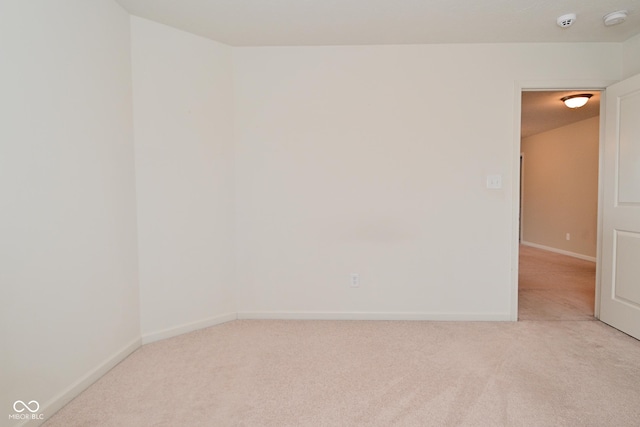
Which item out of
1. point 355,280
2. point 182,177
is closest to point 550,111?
point 355,280

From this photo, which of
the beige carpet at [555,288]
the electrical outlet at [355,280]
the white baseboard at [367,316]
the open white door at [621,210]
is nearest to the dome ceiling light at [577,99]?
the open white door at [621,210]

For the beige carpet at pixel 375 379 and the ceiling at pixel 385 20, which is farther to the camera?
the ceiling at pixel 385 20

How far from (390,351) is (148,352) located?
1688 millimetres

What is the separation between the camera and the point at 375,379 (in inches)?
67.3

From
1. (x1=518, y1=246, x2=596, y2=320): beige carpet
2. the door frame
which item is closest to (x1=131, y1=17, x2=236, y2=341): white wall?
the door frame

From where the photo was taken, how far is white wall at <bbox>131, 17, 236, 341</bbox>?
219cm

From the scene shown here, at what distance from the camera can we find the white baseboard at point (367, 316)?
8.41 ft

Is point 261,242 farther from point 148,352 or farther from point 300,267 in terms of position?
point 148,352

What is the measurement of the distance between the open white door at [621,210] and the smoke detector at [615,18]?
42cm

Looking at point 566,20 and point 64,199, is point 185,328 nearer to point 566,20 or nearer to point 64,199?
point 64,199

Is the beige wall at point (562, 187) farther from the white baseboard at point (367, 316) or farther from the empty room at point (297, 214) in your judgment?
the white baseboard at point (367, 316)

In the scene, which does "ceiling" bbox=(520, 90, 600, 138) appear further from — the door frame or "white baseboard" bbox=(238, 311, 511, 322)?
"white baseboard" bbox=(238, 311, 511, 322)

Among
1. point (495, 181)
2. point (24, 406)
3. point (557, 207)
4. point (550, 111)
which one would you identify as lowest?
point (24, 406)

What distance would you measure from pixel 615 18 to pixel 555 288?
2779 millimetres
